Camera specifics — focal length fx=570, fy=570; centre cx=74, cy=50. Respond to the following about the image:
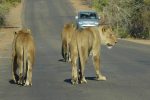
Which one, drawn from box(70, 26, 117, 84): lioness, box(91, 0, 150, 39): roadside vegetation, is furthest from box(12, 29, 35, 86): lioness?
box(91, 0, 150, 39): roadside vegetation

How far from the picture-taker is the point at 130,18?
57156mm

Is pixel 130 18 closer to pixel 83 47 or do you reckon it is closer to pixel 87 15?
pixel 87 15

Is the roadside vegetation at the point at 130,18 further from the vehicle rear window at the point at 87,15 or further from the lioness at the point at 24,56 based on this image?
the lioness at the point at 24,56

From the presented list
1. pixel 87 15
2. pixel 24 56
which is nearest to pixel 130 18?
pixel 87 15

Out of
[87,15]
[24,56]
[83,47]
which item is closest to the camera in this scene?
[24,56]

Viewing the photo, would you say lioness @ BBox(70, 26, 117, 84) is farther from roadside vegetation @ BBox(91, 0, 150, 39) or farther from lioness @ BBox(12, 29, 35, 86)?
roadside vegetation @ BBox(91, 0, 150, 39)

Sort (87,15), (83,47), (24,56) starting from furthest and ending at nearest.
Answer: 1. (87,15)
2. (83,47)
3. (24,56)

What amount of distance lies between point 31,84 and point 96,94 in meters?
2.62

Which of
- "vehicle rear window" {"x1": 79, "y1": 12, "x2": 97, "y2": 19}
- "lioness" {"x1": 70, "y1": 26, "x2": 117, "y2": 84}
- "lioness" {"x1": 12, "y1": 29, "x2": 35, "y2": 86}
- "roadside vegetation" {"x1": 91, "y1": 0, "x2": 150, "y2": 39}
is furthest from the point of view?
"vehicle rear window" {"x1": 79, "y1": 12, "x2": 97, "y2": 19}

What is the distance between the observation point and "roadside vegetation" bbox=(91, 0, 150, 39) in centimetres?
5428

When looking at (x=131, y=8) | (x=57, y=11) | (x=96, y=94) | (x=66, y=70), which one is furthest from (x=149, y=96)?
(x=57, y=11)

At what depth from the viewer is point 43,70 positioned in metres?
21.0

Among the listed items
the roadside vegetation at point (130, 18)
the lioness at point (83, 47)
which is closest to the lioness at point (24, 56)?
the lioness at point (83, 47)

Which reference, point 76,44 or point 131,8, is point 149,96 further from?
point 131,8
